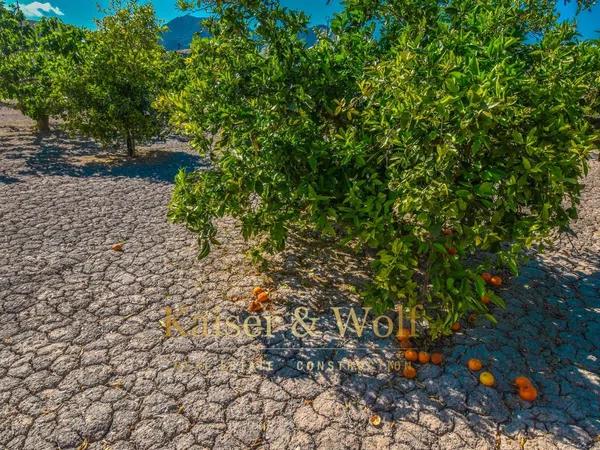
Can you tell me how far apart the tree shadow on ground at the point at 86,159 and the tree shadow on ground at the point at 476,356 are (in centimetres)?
661

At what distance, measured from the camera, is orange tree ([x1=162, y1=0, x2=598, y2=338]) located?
2.83 m

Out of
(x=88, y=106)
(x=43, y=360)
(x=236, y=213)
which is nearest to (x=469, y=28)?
(x=236, y=213)

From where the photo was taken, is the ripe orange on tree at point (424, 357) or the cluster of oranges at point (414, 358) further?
the ripe orange on tree at point (424, 357)

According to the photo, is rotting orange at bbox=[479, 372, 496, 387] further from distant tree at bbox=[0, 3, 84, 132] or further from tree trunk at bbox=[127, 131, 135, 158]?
distant tree at bbox=[0, 3, 84, 132]

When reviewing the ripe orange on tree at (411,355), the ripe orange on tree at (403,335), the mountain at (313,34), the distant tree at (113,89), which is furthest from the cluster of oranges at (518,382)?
the distant tree at (113,89)

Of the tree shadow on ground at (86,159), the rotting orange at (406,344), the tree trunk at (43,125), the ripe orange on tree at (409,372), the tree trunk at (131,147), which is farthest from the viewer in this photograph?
the tree trunk at (43,125)

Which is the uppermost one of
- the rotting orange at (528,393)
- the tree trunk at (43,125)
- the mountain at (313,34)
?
the mountain at (313,34)

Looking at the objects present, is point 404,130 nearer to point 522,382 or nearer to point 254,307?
point 522,382

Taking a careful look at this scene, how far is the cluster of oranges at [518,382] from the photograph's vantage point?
327 centimetres

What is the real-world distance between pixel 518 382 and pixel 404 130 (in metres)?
2.37

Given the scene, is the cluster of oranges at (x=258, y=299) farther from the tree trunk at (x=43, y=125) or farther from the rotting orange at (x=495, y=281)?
the tree trunk at (x=43, y=125)

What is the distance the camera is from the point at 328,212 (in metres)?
3.64

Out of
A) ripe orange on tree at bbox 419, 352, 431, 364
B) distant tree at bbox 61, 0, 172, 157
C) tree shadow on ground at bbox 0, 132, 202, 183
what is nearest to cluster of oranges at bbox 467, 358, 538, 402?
ripe orange on tree at bbox 419, 352, 431, 364

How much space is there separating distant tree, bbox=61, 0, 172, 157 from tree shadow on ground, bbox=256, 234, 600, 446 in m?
8.12
